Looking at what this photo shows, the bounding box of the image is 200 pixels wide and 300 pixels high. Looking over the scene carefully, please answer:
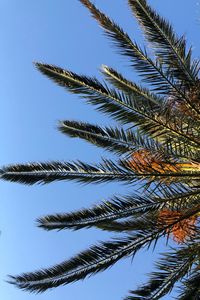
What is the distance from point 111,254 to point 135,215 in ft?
2.64

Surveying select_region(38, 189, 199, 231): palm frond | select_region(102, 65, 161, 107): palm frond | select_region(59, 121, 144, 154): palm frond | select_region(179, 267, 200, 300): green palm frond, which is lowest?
select_region(179, 267, 200, 300): green palm frond

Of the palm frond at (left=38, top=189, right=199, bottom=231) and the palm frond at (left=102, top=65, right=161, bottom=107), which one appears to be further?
the palm frond at (left=102, top=65, right=161, bottom=107)

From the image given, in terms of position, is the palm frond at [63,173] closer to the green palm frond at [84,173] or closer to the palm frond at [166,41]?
the green palm frond at [84,173]

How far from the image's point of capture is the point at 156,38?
1065cm

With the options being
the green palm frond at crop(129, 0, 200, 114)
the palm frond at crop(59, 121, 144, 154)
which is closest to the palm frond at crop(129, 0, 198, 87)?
the green palm frond at crop(129, 0, 200, 114)

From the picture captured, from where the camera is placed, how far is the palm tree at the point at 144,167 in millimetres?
8834

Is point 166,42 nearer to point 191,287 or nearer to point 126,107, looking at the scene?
point 126,107

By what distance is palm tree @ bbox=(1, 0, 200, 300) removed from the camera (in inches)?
348

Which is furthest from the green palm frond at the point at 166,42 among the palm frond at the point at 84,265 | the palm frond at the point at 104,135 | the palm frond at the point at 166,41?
the palm frond at the point at 84,265

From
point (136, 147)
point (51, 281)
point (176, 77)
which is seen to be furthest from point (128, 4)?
point (51, 281)

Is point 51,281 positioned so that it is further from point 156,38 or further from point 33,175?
point 156,38

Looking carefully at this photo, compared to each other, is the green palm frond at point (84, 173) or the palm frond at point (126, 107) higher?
the palm frond at point (126, 107)

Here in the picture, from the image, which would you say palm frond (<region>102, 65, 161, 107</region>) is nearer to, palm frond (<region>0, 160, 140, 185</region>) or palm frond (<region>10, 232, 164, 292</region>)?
palm frond (<region>0, 160, 140, 185</region>)

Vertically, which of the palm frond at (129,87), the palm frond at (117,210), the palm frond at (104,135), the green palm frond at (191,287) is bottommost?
the green palm frond at (191,287)
